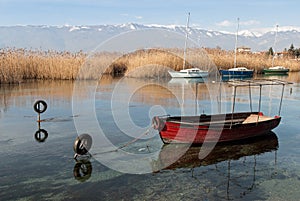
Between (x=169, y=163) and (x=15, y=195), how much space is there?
3554mm

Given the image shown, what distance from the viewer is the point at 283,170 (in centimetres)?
744

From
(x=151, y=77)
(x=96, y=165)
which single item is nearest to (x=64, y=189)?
(x=96, y=165)

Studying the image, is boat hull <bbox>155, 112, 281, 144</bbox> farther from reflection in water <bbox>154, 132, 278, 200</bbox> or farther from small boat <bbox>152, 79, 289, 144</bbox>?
reflection in water <bbox>154, 132, 278, 200</bbox>

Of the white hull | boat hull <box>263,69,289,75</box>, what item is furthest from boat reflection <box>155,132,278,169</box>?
boat hull <box>263,69,289,75</box>

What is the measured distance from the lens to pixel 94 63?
2636cm

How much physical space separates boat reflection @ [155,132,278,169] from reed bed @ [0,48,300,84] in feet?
48.2

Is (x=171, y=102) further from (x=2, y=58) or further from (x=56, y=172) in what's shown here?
(x=2, y=58)

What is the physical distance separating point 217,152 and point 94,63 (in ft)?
63.9

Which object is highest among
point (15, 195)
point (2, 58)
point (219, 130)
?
point (2, 58)

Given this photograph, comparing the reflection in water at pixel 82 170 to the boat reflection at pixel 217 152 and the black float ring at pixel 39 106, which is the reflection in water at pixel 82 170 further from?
the black float ring at pixel 39 106

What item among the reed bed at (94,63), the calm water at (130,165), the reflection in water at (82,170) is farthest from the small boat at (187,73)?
the reflection in water at (82,170)

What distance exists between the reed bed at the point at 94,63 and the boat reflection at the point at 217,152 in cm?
1470

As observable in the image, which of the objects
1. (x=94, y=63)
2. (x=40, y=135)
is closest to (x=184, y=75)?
(x=94, y=63)

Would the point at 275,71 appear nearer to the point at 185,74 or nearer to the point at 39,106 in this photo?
the point at 185,74
